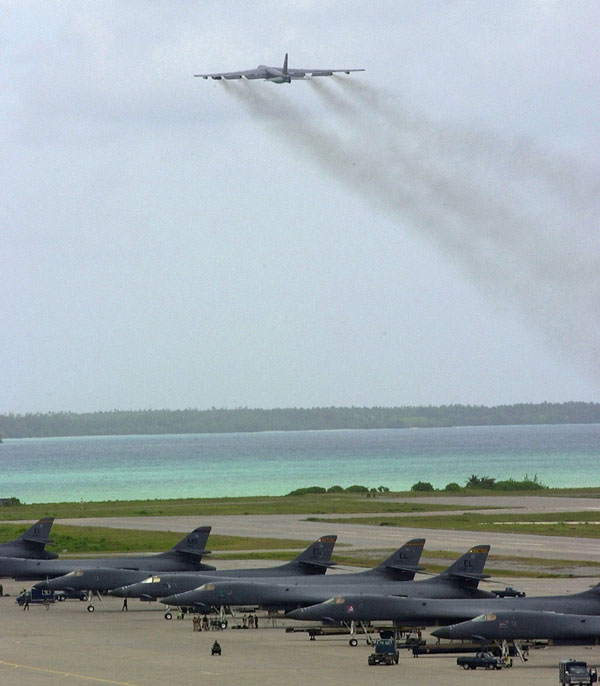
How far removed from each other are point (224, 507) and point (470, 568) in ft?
292

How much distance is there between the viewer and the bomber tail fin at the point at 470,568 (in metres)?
60.5

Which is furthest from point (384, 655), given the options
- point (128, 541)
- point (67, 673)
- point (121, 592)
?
point (128, 541)

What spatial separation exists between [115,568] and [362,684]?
30681 millimetres

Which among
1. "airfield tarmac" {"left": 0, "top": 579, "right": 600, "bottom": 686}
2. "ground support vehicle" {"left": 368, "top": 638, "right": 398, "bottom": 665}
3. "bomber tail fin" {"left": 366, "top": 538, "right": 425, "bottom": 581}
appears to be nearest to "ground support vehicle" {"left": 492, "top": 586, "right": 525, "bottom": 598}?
"bomber tail fin" {"left": 366, "top": 538, "right": 425, "bottom": 581}

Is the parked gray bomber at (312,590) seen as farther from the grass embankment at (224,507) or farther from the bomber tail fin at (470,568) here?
the grass embankment at (224,507)

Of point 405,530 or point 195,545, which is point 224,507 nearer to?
point 405,530

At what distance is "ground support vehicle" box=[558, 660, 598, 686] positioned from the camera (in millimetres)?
42312

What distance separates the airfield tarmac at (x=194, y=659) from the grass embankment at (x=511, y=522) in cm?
5014

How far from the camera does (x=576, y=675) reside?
139 feet

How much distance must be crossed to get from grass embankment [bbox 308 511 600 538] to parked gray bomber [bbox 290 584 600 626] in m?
52.0

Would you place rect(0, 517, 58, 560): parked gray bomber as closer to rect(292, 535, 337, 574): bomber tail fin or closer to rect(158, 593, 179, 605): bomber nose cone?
rect(292, 535, 337, 574): bomber tail fin

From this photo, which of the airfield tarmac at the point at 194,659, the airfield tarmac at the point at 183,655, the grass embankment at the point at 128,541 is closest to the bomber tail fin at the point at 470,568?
the airfield tarmac at the point at 194,659

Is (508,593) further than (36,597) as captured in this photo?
Answer: No

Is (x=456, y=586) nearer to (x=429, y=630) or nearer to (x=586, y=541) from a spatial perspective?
(x=429, y=630)
